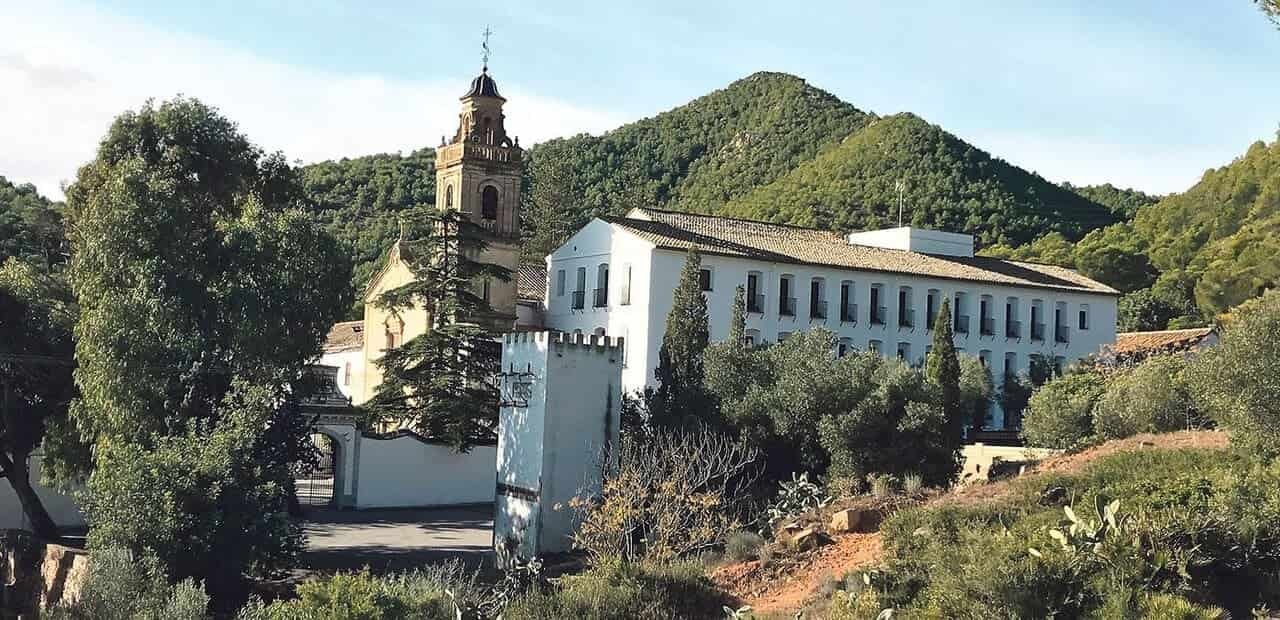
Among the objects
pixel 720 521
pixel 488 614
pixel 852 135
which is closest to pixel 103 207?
pixel 488 614

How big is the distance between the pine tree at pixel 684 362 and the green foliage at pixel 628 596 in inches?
220

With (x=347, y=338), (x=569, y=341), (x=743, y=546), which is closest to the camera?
(x=743, y=546)

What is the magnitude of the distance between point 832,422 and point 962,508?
438 cm

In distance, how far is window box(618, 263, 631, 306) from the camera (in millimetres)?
38228

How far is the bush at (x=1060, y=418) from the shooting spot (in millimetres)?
25578

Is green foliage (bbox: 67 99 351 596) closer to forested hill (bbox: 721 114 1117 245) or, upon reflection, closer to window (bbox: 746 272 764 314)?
window (bbox: 746 272 764 314)

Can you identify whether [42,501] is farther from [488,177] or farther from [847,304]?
[847,304]

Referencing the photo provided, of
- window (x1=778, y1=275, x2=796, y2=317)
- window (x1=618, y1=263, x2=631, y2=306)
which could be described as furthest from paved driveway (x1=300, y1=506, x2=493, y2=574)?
window (x1=778, y1=275, x2=796, y2=317)

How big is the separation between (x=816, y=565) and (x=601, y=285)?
2136cm

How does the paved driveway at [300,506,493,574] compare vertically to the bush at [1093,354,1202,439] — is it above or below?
below

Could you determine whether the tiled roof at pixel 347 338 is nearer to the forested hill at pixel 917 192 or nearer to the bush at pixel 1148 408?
the forested hill at pixel 917 192

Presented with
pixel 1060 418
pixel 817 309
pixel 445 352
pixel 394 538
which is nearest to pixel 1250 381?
pixel 1060 418

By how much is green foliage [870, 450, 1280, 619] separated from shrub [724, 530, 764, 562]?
7.96 ft

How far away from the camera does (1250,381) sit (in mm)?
18500
